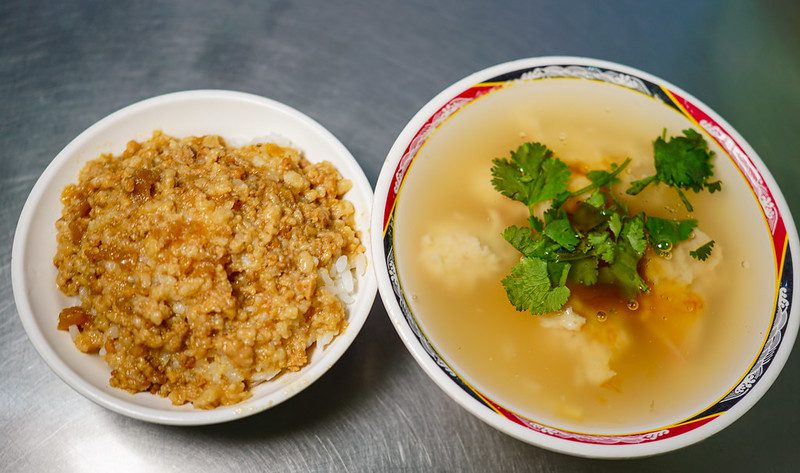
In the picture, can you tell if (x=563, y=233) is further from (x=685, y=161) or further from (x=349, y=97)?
(x=349, y=97)

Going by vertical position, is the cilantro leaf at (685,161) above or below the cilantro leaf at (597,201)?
above

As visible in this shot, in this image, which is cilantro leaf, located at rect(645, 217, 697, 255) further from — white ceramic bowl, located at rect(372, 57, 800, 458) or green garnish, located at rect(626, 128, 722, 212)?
white ceramic bowl, located at rect(372, 57, 800, 458)

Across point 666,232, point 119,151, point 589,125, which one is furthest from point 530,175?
point 119,151

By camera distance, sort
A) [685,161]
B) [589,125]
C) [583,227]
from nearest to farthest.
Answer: [583,227] < [685,161] < [589,125]

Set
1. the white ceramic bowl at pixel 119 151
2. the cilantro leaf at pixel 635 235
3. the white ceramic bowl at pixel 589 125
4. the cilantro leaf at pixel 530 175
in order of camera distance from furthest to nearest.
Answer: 1. the cilantro leaf at pixel 530 175
2. the cilantro leaf at pixel 635 235
3. the white ceramic bowl at pixel 119 151
4. the white ceramic bowl at pixel 589 125

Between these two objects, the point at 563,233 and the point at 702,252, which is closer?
the point at 563,233

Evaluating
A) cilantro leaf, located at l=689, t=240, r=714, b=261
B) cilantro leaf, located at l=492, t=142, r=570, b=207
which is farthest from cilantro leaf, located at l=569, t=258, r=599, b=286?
cilantro leaf, located at l=689, t=240, r=714, b=261

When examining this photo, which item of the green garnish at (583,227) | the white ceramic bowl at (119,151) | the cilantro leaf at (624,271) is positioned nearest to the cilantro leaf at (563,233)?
the green garnish at (583,227)

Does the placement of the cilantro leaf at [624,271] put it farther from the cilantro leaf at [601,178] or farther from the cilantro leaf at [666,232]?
the cilantro leaf at [601,178]
